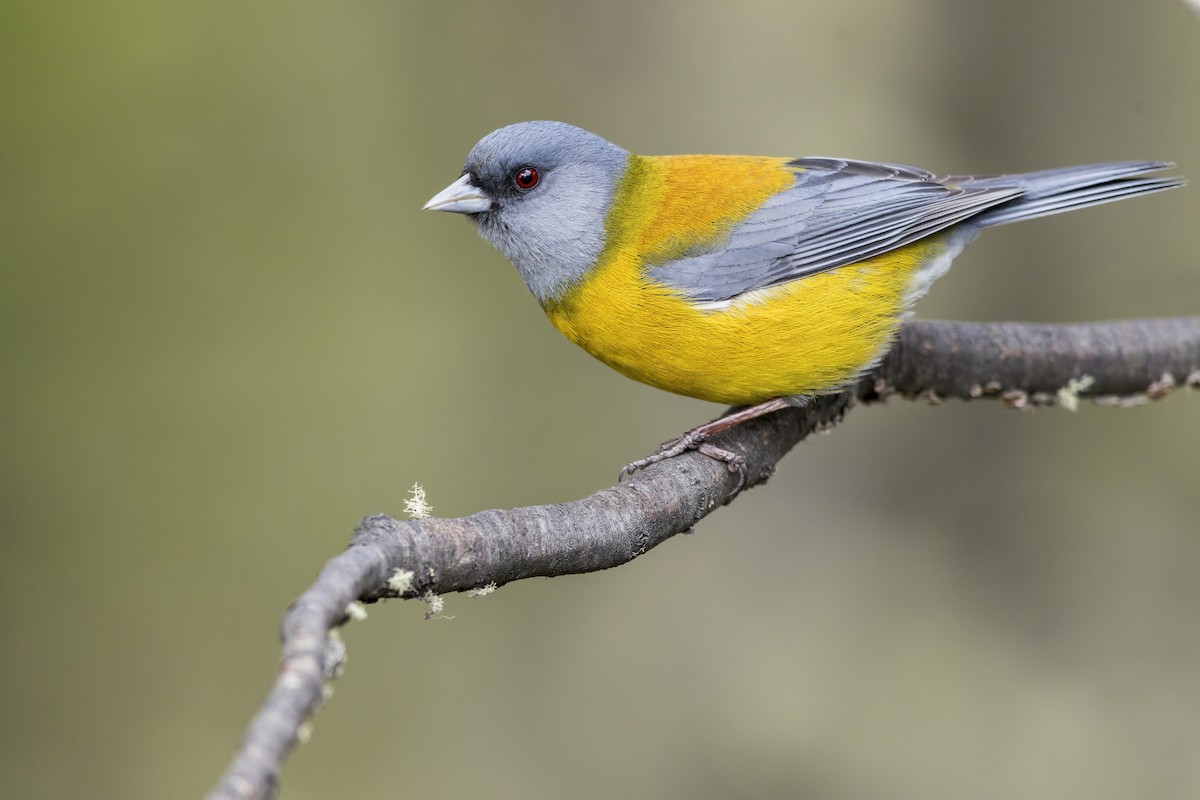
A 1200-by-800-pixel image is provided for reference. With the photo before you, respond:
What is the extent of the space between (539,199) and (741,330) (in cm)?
94

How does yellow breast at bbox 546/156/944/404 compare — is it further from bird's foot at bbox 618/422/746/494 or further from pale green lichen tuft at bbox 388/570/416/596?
pale green lichen tuft at bbox 388/570/416/596

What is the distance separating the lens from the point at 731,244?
430cm

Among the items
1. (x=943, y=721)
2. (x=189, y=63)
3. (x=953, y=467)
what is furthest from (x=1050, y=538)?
(x=189, y=63)

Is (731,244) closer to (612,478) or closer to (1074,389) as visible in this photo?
(1074,389)

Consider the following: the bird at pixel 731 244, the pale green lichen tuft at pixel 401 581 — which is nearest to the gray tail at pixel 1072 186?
the bird at pixel 731 244

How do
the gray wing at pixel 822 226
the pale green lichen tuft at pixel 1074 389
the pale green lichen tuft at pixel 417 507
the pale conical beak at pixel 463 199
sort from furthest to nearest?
the pale green lichen tuft at pixel 1074 389 < the pale conical beak at pixel 463 199 < the gray wing at pixel 822 226 < the pale green lichen tuft at pixel 417 507

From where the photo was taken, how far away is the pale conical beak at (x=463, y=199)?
14.1 ft

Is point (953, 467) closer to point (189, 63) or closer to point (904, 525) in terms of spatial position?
point (904, 525)

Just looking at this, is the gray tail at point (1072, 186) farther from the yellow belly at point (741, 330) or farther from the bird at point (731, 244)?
the yellow belly at point (741, 330)

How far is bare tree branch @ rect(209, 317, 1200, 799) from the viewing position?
69.4 inches

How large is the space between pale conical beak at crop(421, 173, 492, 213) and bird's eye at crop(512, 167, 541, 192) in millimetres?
126

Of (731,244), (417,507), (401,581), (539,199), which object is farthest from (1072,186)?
(401,581)

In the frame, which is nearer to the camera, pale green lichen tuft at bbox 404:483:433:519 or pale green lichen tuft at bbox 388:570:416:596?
pale green lichen tuft at bbox 388:570:416:596

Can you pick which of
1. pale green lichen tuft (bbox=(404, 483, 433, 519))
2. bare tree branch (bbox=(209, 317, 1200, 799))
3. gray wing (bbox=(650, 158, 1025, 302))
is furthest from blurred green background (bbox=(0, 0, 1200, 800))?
pale green lichen tuft (bbox=(404, 483, 433, 519))
